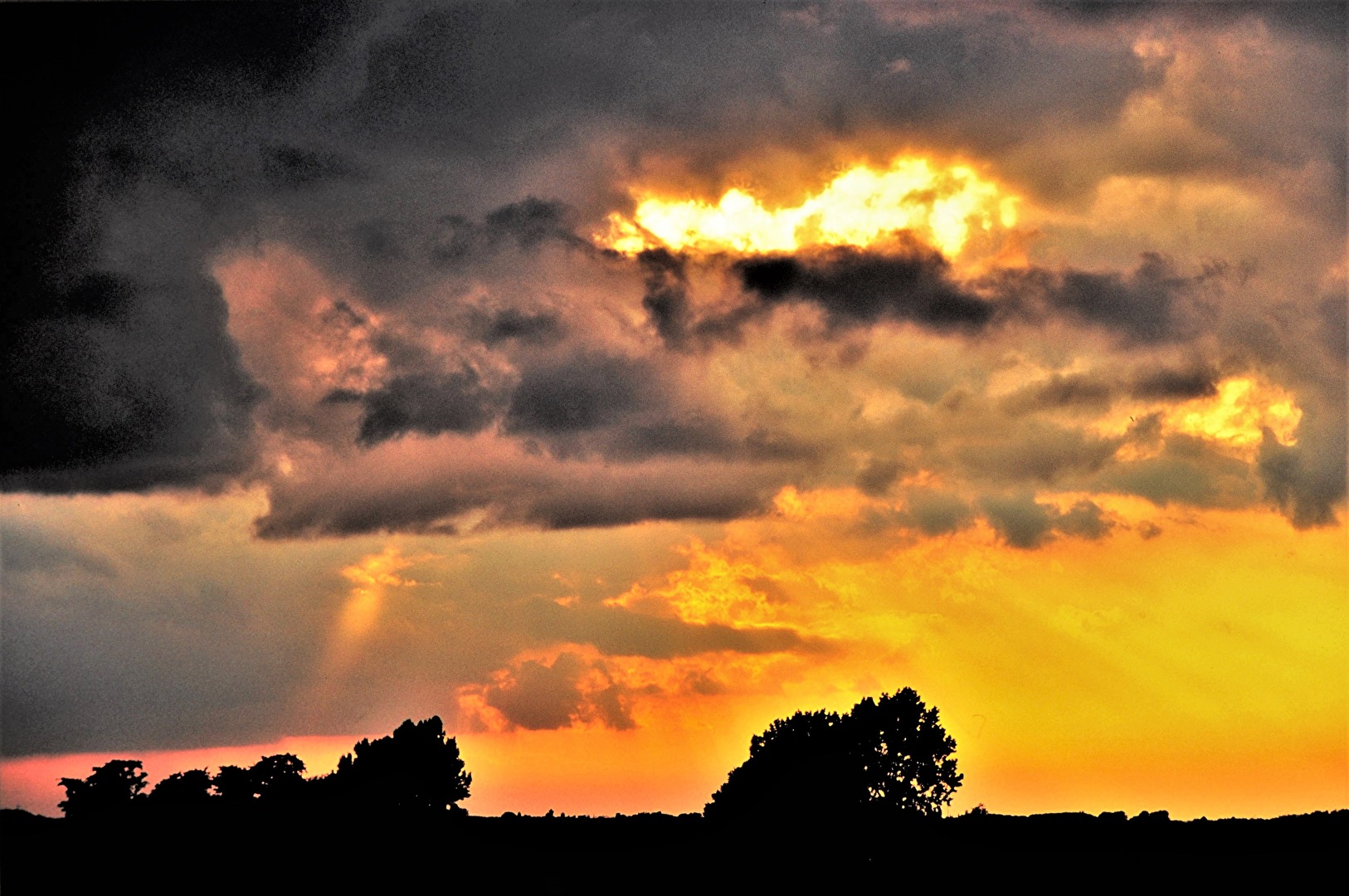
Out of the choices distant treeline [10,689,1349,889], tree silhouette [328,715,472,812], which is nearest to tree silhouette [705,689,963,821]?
distant treeline [10,689,1349,889]

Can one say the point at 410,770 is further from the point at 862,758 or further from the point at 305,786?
the point at 862,758

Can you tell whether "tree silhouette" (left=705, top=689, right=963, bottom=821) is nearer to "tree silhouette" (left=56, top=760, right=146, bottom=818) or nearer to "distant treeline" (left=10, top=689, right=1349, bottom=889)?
"distant treeline" (left=10, top=689, right=1349, bottom=889)

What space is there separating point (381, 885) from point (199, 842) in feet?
44.0

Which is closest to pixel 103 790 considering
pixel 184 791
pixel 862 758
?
pixel 184 791

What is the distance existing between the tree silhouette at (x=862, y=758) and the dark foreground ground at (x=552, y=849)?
440 cm

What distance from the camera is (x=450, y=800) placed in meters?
148

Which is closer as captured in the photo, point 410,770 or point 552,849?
point 552,849

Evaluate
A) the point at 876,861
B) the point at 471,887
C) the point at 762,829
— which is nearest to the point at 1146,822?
the point at 876,861

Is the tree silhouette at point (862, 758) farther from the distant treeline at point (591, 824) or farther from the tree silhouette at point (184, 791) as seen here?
the tree silhouette at point (184, 791)

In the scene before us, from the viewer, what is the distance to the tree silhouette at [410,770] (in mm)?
140125

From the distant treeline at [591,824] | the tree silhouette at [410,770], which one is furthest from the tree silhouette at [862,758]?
the tree silhouette at [410,770]

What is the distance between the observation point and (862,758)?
137875 mm

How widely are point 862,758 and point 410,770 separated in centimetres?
4122

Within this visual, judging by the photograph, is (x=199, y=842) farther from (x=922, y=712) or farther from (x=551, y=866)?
(x=922, y=712)
